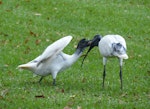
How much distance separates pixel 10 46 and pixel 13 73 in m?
2.35

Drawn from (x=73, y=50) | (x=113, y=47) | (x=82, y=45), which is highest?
(x=113, y=47)

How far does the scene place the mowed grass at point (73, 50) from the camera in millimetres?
9422

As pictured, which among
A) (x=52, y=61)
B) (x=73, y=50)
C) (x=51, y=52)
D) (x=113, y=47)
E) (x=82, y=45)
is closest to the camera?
(x=113, y=47)

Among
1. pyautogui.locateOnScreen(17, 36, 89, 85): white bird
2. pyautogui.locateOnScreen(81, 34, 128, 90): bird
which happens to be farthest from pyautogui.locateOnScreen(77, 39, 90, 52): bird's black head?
pyautogui.locateOnScreen(81, 34, 128, 90): bird

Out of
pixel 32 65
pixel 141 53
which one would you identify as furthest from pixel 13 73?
pixel 141 53

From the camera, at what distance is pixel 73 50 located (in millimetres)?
13984

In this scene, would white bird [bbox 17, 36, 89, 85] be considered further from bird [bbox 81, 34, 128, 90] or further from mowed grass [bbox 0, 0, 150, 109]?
bird [bbox 81, 34, 128, 90]

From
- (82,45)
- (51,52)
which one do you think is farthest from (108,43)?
(51,52)

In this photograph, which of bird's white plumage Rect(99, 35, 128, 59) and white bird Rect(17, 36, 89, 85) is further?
white bird Rect(17, 36, 89, 85)

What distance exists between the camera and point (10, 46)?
1367cm

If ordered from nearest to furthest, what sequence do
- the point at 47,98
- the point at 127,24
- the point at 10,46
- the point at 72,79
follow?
the point at 47,98 < the point at 72,79 < the point at 10,46 < the point at 127,24

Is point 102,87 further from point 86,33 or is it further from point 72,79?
point 86,33

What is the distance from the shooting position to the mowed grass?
371 inches

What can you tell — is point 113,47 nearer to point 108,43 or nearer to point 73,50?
point 108,43
